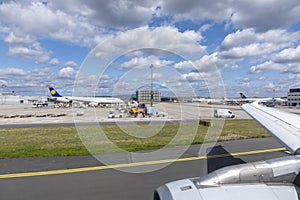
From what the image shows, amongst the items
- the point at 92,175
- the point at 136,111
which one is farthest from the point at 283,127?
the point at 136,111

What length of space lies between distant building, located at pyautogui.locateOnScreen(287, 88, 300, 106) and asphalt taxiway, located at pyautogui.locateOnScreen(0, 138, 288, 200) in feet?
305

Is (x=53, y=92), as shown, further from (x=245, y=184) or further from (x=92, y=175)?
(x=245, y=184)

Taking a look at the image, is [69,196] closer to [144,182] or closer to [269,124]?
[144,182]

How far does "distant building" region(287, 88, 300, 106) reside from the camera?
82.2 m

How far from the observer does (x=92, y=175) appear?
17.2ft

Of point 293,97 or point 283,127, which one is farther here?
point 293,97

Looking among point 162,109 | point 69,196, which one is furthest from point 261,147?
point 162,109

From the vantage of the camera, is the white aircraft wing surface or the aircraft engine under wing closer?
the aircraft engine under wing

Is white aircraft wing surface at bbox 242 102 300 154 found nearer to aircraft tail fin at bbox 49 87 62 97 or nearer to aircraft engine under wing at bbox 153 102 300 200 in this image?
aircraft engine under wing at bbox 153 102 300 200

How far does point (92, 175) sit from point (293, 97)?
101325 millimetres

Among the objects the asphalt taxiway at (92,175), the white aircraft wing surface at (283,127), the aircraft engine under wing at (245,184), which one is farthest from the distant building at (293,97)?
the aircraft engine under wing at (245,184)

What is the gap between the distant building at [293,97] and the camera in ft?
270

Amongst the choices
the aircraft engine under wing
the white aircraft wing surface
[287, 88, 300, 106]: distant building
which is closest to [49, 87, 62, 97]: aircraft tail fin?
the white aircraft wing surface

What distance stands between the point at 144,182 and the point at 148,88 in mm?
5264
